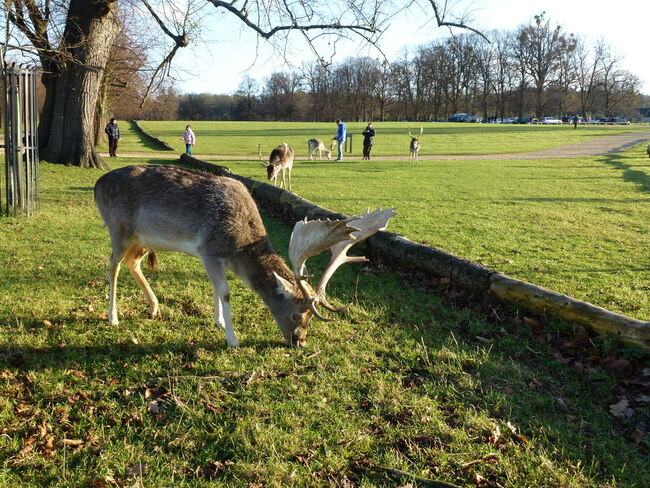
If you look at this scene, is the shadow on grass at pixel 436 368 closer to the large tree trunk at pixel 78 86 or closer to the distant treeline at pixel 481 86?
the large tree trunk at pixel 78 86

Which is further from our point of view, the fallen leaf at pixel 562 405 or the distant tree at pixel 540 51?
the distant tree at pixel 540 51

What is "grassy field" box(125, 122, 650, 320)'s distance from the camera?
25.5 feet

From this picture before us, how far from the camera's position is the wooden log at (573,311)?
4.98m

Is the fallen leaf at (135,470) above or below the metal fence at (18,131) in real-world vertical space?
below

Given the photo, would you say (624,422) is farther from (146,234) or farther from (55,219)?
(55,219)

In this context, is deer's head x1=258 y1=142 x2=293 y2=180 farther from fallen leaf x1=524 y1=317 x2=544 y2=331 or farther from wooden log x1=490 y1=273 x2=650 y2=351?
fallen leaf x1=524 y1=317 x2=544 y2=331

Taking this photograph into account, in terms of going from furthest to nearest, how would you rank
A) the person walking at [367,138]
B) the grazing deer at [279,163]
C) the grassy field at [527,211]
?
the person walking at [367,138] < the grazing deer at [279,163] < the grassy field at [527,211]

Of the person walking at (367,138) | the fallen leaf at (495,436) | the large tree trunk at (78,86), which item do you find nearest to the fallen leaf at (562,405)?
the fallen leaf at (495,436)

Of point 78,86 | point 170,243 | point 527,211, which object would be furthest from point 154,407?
point 78,86

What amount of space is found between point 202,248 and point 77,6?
57.1ft

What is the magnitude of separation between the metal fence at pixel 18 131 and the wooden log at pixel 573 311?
9.84m

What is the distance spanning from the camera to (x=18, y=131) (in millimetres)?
10492

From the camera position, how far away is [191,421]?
385cm

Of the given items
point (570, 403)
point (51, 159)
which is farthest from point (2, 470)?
point (51, 159)
